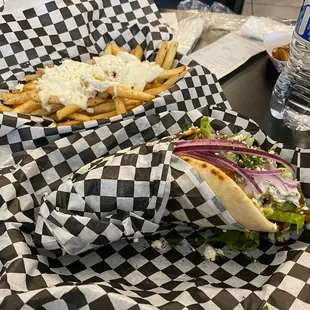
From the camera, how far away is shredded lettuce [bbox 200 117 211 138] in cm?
192

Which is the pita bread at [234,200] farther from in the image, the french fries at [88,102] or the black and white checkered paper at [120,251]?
the french fries at [88,102]

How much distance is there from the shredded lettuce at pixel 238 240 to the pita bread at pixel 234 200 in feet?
0.30

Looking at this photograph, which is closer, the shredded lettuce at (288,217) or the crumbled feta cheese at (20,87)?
the shredded lettuce at (288,217)

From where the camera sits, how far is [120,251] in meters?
1.80

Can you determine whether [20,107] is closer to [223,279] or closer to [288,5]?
[223,279]

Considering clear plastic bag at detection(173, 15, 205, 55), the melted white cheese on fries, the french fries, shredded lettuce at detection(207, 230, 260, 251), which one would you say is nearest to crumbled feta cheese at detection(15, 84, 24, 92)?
the french fries

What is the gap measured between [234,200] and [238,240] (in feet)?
0.75

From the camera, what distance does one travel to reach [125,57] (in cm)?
255

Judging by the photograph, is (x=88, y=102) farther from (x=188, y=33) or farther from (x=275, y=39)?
(x=275, y=39)

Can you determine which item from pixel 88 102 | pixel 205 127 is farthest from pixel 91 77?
pixel 205 127

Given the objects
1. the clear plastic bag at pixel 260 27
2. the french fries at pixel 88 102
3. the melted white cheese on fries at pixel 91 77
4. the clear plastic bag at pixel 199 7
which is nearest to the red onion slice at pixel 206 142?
the french fries at pixel 88 102

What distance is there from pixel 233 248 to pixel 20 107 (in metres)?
1.22

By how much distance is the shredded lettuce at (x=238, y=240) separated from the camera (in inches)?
71.3

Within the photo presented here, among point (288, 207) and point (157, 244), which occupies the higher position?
point (288, 207)
